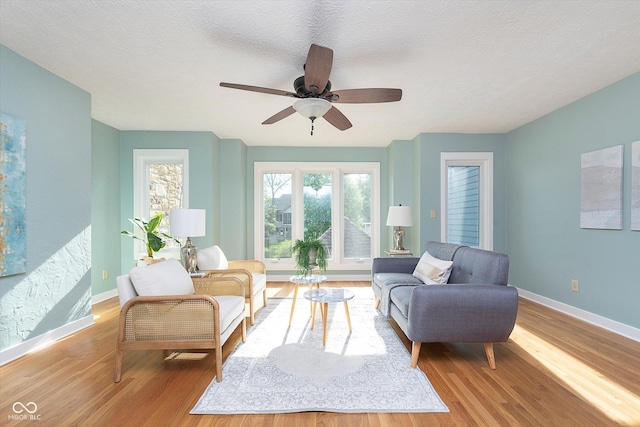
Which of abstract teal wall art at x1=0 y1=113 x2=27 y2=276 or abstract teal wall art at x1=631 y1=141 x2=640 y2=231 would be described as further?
abstract teal wall art at x1=631 y1=141 x2=640 y2=231

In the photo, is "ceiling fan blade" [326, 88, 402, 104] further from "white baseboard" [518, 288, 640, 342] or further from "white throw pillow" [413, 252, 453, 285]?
"white baseboard" [518, 288, 640, 342]

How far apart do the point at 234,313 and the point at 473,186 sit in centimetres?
424

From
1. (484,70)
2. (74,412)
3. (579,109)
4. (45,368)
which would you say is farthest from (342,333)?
(579,109)

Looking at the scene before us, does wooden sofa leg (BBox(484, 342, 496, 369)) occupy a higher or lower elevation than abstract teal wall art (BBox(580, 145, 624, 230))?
lower

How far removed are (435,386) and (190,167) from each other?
14.0ft

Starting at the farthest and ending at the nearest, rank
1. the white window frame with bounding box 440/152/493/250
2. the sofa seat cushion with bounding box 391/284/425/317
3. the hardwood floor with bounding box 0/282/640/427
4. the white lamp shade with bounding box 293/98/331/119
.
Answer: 1. the white window frame with bounding box 440/152/493/250
2. the sofa seat cushion with bounding box 391/284/425/317
3. the white lamp shade with bounding box 293/98/331/119
4. the hardwood floor with bounding box 0/282/640/427

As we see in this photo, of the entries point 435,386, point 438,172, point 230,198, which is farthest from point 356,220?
point 435,386

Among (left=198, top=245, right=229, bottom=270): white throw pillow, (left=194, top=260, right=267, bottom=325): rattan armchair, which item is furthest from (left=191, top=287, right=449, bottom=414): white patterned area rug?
(left=198, top=245, right=229, bottom=270): white throw pillow

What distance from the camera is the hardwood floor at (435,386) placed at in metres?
1.72

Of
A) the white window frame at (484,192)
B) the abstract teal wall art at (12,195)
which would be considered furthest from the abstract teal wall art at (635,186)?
the abstract teal wall art at (12,195)

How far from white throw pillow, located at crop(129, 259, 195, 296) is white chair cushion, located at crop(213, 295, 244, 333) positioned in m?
0.34

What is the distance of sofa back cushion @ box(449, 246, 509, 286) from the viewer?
2.33m

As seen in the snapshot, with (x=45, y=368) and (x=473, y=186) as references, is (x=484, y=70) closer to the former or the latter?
(x=473, y=186)

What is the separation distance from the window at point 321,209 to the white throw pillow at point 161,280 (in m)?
2.88
